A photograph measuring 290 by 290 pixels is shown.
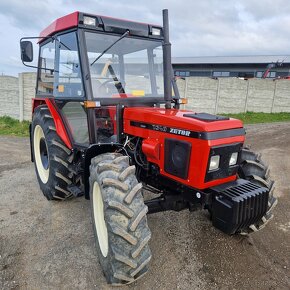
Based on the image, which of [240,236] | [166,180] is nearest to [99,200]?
[166,180]

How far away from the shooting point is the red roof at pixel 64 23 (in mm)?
3164

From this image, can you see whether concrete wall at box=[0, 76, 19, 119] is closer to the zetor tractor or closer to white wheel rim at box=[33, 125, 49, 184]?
white wheel rim at box=[33, 125, 49, 184]

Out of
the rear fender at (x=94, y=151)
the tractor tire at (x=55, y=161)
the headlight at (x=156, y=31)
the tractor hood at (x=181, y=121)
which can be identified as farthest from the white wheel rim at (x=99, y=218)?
the headlight at (x=156, y=31)

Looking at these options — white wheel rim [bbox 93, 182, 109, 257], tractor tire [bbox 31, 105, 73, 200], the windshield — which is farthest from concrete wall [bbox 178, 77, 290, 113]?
white wheel rim [bbox 93, 182, 109, 257]

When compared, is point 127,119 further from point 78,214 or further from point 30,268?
point 30,268

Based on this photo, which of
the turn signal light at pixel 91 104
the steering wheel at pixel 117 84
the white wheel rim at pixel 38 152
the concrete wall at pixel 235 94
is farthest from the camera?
the concrete wall at pixel 235 94

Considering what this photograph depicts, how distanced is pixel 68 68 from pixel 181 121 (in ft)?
5.39

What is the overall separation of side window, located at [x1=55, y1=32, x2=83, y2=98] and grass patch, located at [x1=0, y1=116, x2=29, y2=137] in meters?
6.20

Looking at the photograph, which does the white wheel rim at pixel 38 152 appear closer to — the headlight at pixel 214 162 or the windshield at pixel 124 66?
the windshield at pixel 124 66

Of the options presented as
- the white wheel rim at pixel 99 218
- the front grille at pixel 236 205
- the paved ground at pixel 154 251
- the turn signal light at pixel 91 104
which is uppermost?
the turn signal light at pixel 91 104

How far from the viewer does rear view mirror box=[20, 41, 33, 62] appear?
141 inches

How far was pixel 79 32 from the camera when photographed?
3.14 meters

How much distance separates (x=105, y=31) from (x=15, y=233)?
2.48 meters

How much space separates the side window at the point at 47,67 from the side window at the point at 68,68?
0.30 m
